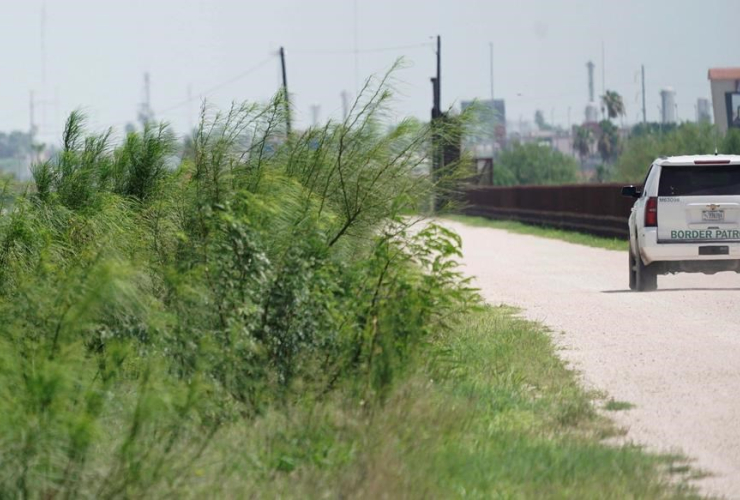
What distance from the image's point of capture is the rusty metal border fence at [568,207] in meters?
37.5

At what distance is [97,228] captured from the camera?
12.0 metres

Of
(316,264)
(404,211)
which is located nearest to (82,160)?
(404,211)

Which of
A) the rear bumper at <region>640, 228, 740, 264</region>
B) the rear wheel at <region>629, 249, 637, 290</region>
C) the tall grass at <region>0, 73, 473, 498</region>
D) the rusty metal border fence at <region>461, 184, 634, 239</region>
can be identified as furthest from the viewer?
the rusty metal border fence at <region>461, 184, 634, 239</region>

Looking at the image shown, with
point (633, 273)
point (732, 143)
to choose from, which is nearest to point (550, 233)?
point (633, 273)

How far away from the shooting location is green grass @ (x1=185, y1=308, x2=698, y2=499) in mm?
6887

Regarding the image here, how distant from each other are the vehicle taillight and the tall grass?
8.28 meters

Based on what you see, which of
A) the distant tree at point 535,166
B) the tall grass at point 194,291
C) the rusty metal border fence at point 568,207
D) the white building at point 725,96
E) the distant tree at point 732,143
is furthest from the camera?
the distant tree at point 535,166

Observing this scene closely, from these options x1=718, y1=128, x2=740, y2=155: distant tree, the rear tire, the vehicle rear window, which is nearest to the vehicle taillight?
the vehicle rear window

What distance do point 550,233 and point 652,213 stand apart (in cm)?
2296

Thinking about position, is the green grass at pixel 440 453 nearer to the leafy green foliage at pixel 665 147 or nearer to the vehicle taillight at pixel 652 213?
the vehicle taillight at pixel 652 213

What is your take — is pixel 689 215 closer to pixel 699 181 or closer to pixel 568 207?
pixel 699 181

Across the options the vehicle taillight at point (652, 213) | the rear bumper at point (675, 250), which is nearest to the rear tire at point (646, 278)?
the rear bumper at point (675, 250)

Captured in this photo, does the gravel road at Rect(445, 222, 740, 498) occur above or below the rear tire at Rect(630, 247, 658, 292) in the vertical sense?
below

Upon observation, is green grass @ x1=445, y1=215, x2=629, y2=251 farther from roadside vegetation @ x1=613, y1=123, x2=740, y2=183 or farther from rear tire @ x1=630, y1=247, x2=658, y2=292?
roadside vegetation @ x1=613, y1=123, x2=740, y2=183
